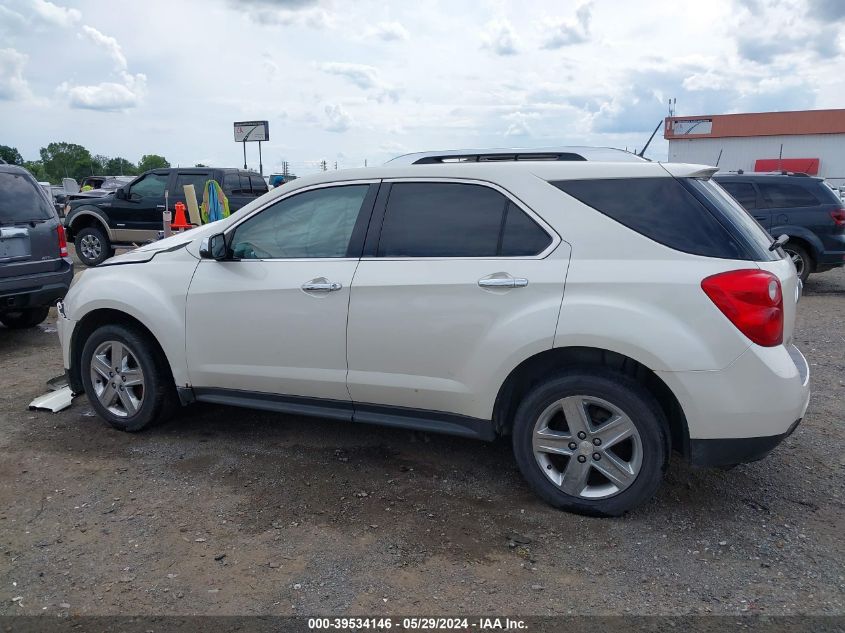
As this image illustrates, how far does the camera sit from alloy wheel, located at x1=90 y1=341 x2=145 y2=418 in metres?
4.70

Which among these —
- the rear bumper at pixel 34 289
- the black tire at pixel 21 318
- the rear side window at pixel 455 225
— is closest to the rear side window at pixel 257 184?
the black tire at pixel 21 318

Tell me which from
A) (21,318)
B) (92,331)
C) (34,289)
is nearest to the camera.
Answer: (92,331)

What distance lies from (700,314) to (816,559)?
1.23 m

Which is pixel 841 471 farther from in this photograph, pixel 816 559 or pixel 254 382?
pixel 254 382

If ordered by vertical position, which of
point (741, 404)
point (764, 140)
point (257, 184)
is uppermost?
point (764, 140)

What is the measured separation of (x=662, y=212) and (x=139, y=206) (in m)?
12.4

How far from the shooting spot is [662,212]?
343 cm

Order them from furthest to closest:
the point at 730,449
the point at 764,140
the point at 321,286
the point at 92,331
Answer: the point at 764,140 < the point at 92,331 < the point at 321,286 < the point at 730,449

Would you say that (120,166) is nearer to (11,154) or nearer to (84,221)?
(11,154)

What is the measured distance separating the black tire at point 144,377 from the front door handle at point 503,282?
2360 mm

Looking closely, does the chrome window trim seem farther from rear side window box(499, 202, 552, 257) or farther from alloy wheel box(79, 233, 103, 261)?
alloy wheel box(79, 233, 103, 261)

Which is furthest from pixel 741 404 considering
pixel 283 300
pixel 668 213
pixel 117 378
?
pixel 117 378

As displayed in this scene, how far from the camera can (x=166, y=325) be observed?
450 centimetres

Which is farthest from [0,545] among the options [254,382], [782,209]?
[782,209]
